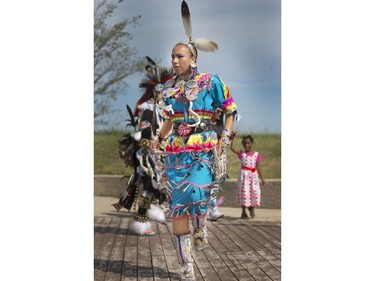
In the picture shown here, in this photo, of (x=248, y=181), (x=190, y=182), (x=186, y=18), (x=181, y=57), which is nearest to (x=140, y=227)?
(x=248, y=181)

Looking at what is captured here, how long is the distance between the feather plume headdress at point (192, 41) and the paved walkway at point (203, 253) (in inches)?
79.0

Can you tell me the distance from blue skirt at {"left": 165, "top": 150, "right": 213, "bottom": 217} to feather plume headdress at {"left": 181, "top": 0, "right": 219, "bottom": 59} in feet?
2.90

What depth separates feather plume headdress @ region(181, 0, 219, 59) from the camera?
181 inches

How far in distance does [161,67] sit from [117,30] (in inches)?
127

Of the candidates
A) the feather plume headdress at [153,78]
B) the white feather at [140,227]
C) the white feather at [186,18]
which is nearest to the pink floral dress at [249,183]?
the white feather at [140,227]

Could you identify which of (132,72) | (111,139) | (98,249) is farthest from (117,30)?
(98,249)

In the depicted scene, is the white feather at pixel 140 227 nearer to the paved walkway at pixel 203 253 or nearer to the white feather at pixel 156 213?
the paved walkway at pixel 203 253

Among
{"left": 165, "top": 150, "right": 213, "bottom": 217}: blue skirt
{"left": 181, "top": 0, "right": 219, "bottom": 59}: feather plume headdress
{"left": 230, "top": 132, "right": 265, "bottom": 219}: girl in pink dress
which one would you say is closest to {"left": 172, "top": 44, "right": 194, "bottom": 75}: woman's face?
{"left": 181, "top": 0, "right": 219, "bottom": 59}: feather plume headdress

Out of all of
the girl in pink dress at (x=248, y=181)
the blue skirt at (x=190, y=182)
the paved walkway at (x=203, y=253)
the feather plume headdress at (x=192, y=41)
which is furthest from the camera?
the girl in pink dress at (x=248, y=181)

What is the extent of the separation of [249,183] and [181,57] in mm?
4216

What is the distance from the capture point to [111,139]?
10891 millimetres

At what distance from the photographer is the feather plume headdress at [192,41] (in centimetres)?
460

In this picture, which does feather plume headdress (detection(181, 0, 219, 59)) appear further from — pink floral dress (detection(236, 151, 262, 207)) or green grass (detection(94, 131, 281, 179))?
green grass (detection(94, 131, 281, 179))
